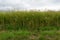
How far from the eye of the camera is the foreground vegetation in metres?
10.1

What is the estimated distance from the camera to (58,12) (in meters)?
13.4

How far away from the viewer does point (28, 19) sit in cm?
1234

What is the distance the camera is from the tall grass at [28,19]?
11852mm

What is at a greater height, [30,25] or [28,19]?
[28,19]

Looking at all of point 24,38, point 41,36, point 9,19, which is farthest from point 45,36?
point 9,19

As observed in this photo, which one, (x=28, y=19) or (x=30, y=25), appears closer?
(x=30, y=25)

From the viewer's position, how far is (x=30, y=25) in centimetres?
1194

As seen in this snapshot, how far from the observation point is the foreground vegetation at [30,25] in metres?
10.1

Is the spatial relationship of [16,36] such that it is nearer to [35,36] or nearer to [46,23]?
[35,36]

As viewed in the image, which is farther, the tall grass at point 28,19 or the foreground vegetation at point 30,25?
the tall grass at point 28,19

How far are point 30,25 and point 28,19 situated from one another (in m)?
0.53

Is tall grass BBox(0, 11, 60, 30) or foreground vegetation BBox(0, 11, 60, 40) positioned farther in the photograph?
tall grass BBox(0, 11, 60, 30)

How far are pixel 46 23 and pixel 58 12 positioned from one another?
1457 millimetres

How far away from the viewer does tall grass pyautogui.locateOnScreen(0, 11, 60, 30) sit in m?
11.9
